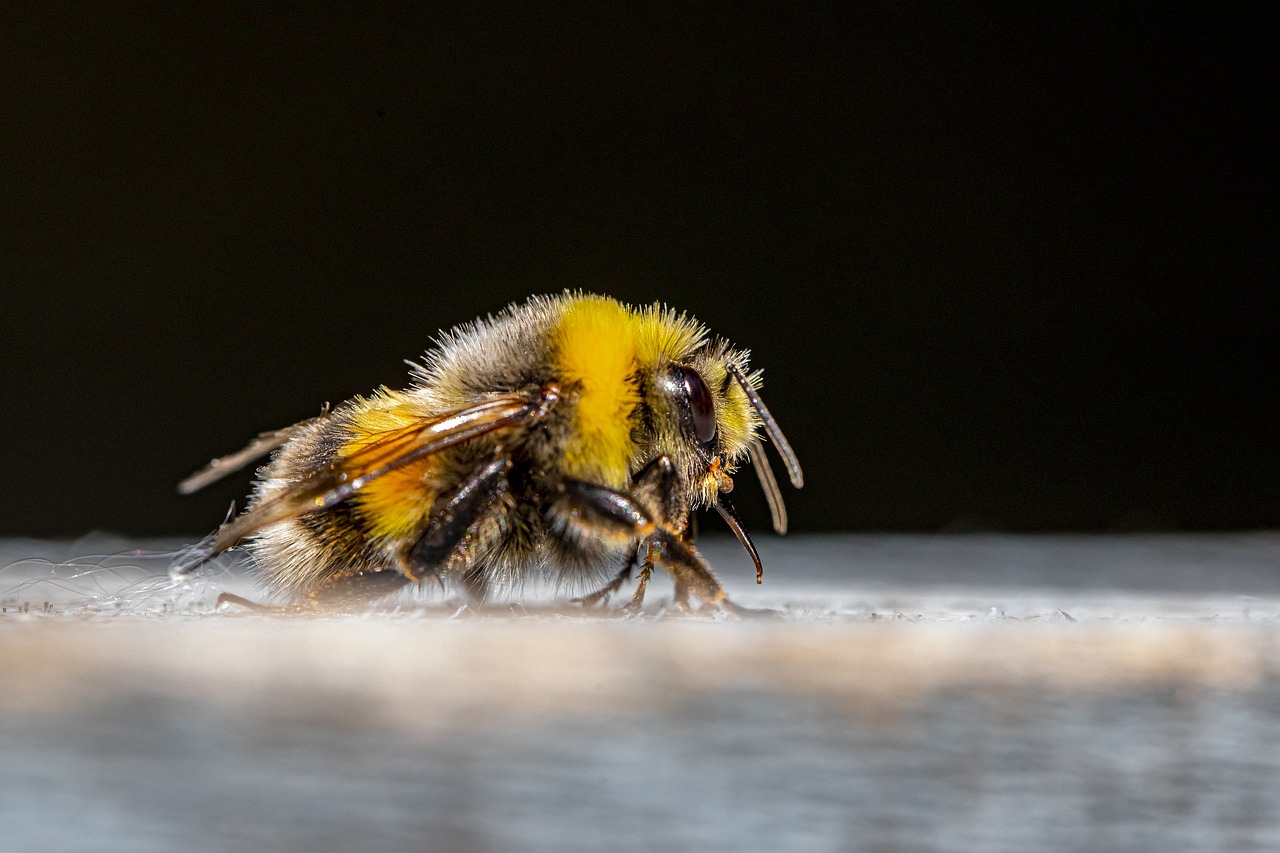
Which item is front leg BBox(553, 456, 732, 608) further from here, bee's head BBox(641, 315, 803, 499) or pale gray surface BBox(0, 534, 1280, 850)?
pale gray surface BBox(0, 534, 1280, 850)

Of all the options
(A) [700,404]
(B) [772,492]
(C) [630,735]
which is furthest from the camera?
(B) [772,492]

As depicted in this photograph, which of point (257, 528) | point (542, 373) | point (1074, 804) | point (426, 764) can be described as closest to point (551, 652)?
point (426, 764)

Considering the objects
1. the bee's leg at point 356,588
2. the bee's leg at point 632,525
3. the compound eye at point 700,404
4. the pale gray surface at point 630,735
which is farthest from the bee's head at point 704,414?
the pale gray surface at point 630,735

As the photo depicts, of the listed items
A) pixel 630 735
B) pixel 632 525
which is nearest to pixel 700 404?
pixel 632 525

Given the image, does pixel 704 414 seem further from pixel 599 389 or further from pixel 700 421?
pixel 599 389

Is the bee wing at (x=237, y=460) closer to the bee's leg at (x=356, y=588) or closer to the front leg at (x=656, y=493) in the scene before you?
the bee's leg at (x=356, y=588)
